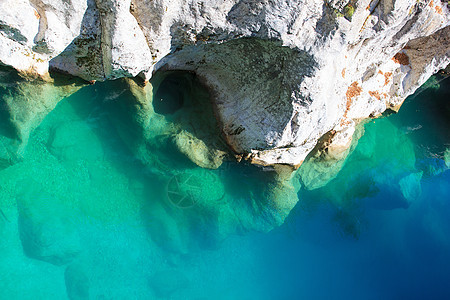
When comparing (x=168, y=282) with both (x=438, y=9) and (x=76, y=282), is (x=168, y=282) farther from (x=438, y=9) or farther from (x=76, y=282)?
(x=438, y=9)

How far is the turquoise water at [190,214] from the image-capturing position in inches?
158

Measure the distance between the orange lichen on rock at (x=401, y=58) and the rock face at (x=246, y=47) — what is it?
1.52 feet

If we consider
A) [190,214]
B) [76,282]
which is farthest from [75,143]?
[76,282]

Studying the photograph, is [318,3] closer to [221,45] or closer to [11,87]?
[221,45]

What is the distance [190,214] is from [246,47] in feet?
7.79

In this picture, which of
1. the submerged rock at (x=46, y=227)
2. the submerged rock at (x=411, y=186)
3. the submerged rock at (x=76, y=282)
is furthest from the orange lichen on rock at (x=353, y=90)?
the submerged rock at (x=76, y=282)

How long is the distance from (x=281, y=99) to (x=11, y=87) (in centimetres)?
274

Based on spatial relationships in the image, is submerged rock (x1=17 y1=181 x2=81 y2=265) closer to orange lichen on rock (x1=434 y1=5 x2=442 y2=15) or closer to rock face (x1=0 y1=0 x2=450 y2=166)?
rock face (x1=0 y1=0 x2=450 y2=166)

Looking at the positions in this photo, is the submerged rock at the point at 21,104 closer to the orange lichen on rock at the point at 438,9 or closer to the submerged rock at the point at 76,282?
the submerged rock at the point at 76,282

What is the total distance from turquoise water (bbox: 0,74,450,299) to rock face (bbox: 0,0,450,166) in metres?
0.54

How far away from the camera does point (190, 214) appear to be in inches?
182

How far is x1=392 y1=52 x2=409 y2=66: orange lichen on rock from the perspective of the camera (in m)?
4.80

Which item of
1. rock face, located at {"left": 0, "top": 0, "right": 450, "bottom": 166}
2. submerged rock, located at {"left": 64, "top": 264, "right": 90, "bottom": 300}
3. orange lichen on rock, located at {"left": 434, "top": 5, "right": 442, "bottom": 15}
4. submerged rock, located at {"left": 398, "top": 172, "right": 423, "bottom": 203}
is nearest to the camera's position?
rock face, located at {"left": 0, "top": 0, "right": 450, "bottom": 166}

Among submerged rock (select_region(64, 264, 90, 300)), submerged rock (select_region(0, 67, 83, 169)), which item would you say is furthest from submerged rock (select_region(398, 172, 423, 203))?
submerged rock (select_region(0, 67, 83, 169))
